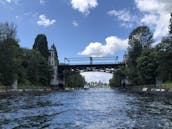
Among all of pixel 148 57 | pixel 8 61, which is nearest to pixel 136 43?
pixel 148 57

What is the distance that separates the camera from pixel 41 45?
183875 mm

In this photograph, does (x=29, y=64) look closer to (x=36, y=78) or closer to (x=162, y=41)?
(x=36, y=78)

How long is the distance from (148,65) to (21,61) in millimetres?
40719

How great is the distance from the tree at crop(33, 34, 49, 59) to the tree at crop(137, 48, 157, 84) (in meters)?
58.5

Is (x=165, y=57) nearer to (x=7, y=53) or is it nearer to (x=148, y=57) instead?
(x=148, y=57)

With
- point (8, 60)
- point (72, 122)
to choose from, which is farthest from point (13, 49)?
point (72, 122)

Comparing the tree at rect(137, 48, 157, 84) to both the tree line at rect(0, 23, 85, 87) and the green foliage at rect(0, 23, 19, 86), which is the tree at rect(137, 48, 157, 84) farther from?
the green foliage at rect(0, 23, 19, 86)

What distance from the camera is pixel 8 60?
110938 mm

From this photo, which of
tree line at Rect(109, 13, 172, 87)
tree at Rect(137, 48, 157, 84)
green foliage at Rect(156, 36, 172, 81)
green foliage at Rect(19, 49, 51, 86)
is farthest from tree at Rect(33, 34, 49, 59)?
green foliage at Rect(156, 36, 172, 81)

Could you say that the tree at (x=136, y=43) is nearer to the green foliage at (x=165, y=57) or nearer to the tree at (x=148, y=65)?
the tree at (x=148, y=65)

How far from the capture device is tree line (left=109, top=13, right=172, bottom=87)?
384 feet

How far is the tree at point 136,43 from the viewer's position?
15662 cm

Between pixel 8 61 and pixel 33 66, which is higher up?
pixel 33 66

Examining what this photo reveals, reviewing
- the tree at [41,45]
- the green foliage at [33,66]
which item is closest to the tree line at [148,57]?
the green foliage at [33,66]
